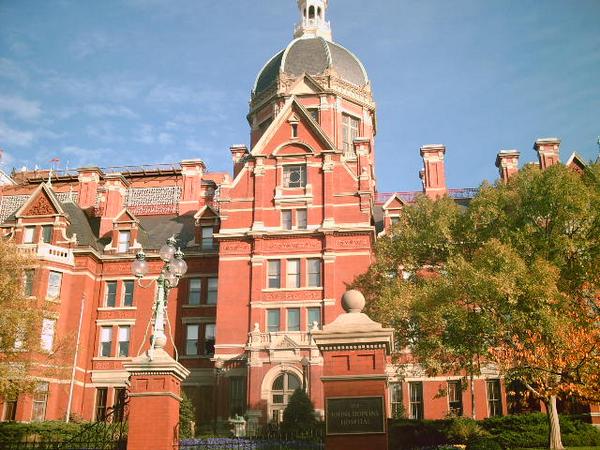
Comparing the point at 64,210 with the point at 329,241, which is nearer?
the point at 329,241

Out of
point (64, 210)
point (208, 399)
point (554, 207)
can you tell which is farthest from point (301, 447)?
point (64, 210)

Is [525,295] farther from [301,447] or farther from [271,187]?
[271,187]

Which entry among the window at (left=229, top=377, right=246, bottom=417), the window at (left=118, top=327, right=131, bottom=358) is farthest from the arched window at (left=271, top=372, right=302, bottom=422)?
the window at (left=118, top=327, right=131, bottom=358)

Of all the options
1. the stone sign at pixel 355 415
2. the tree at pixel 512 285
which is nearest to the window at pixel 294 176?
the tree at pixel 512 285

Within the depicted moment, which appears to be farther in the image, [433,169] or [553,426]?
[433,169]

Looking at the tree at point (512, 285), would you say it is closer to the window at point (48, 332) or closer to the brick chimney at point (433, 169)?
the brick chimney at point (433, 169)

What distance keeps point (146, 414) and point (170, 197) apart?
141 ft

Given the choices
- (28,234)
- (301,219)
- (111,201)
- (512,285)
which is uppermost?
(111,201)

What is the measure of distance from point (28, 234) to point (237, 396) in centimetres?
1686

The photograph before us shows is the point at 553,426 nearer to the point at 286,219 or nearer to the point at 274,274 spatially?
the point at 274,274

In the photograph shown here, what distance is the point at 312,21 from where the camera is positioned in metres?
57.9

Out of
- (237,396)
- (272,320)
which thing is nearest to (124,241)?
(272,320)

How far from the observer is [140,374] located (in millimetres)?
16156

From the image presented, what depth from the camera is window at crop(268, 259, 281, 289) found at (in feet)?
128
